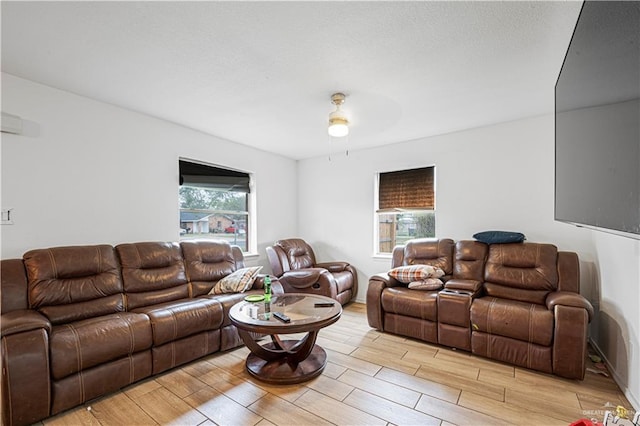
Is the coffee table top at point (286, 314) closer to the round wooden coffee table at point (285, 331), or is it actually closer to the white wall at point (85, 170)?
the round wooden coffee table at point (285, 331)

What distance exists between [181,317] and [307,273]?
1717 mm

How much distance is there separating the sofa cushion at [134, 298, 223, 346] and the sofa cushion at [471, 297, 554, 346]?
2432 millimetres

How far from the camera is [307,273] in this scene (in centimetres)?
379

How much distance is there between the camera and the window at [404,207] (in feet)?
13.2

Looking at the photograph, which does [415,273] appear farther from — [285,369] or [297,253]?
[297,253]

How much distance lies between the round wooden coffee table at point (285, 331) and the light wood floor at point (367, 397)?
0.09 meters

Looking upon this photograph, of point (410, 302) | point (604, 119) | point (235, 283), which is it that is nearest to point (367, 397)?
point (410, 302)

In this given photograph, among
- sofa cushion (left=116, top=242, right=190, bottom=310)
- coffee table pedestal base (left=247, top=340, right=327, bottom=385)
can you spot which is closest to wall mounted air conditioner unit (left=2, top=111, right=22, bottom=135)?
sofa cushion (left=116, top=242, right=190, bottom=310)

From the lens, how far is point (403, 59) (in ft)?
6.82

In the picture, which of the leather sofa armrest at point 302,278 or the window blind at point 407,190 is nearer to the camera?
the leather sofa armrest at point 302,278

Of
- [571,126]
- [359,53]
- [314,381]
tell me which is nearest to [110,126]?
[359,53]

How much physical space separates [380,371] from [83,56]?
3369 mm

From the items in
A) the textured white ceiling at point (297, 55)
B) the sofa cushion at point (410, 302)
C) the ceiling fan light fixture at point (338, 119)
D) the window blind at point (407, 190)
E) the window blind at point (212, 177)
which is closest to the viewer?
the textured white ceiling at point (297, 55)

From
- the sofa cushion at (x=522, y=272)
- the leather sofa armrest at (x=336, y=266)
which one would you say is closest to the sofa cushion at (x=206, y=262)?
the leather sofa armrest at (x=336, y=266)
